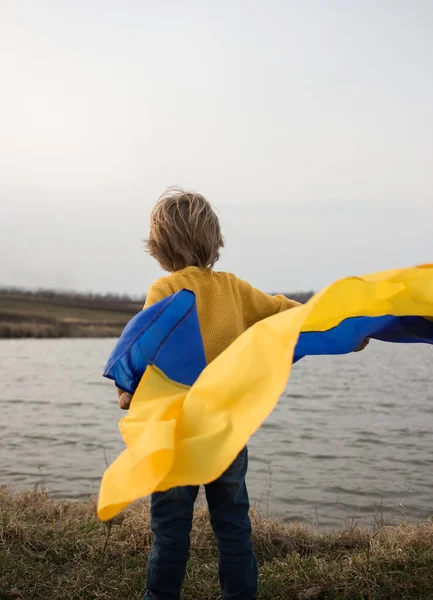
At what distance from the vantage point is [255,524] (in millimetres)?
5090

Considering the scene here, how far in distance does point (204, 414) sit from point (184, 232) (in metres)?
0.99

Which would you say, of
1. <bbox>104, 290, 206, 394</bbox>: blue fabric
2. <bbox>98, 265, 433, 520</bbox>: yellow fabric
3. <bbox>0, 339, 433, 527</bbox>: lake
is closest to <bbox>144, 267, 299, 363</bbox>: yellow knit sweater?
<bbox>104, 290, 206, 394</bbox>: blue fabric

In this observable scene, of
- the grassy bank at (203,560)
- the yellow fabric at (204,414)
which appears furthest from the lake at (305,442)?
the yellow fabric at (204,414)

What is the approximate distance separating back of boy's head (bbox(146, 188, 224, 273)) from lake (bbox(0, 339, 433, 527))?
377cm

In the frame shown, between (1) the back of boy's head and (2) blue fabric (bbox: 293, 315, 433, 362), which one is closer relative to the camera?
(1) the back of boy's head

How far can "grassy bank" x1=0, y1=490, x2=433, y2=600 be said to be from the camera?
3.89 m

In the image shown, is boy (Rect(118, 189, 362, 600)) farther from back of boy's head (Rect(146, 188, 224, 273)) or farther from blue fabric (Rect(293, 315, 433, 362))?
blue fabric (Rect(293, 315, 433, 362))

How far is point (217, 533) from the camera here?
129 inches

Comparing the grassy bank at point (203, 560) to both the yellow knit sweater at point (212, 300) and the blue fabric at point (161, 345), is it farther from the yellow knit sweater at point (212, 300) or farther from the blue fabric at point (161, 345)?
the yellow knit sweater at point (212, 300)

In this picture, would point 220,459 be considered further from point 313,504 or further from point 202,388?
point 313,504

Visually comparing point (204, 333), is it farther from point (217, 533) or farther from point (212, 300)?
point (217, 533)

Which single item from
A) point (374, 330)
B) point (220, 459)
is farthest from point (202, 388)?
point (374, 330)

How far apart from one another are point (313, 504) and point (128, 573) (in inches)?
151

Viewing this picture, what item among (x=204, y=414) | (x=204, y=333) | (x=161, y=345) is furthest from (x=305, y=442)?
(x=204, y=414)
